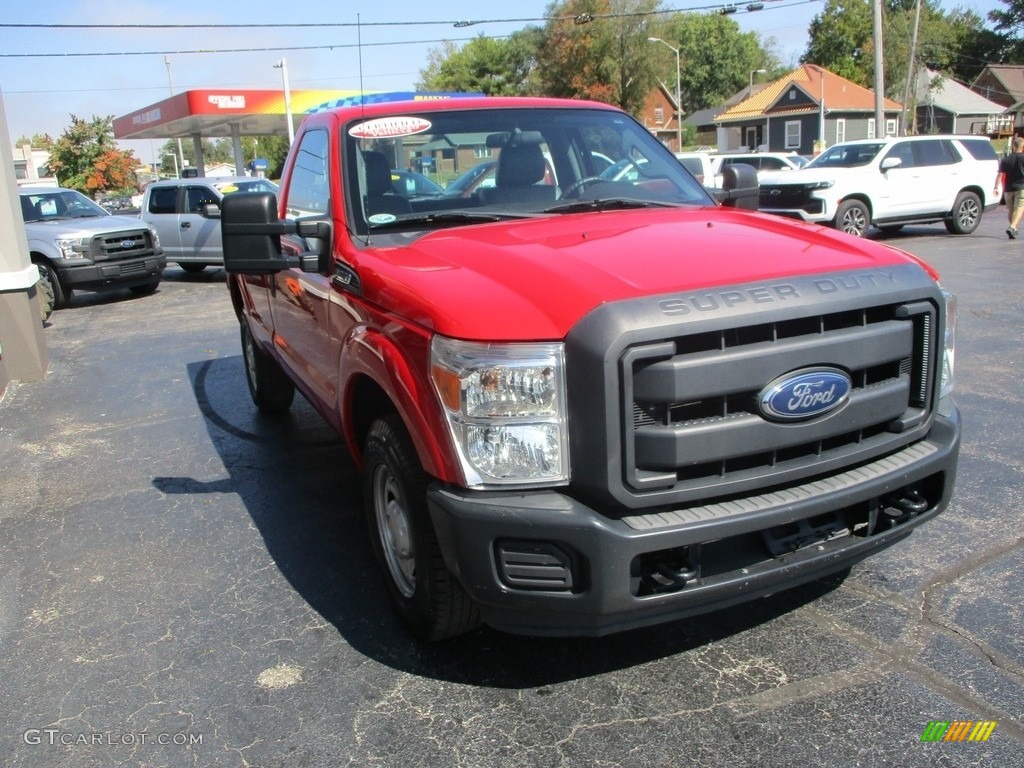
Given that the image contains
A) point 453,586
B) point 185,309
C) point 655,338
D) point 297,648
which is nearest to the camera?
point 655,338

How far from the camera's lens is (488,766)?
103 inches

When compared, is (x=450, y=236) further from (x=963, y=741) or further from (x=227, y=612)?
(x=963, y=741)

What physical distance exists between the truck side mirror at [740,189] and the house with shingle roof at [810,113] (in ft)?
175

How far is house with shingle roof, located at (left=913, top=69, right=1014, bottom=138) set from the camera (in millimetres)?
60438

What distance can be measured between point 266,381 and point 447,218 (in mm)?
3143

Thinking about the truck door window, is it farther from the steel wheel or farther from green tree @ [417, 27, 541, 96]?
green tree @ [417, 27, 541, 96]

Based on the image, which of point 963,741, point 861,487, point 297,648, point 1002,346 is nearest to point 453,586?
point 297,648

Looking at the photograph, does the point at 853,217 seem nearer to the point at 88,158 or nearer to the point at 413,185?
the point at 413,185

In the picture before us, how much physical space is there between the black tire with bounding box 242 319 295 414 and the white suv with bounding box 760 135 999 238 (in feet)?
35.2

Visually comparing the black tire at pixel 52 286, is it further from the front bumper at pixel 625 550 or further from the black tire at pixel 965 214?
the black tire at pixel 965 214

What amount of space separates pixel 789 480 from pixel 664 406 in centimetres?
49

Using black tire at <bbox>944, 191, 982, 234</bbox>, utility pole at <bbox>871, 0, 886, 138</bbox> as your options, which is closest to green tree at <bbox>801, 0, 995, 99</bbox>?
utility pole at <bbox>871, 0, 886, 138</bbox>

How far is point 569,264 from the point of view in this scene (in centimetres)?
281

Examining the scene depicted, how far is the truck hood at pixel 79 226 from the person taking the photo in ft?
42.2
